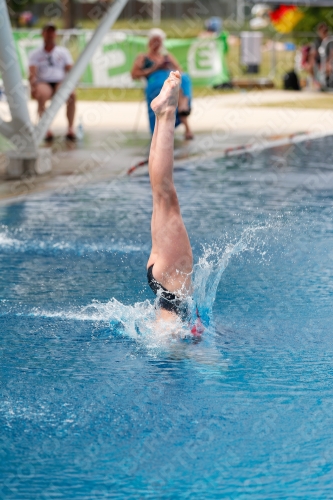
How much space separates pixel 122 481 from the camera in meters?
3.44

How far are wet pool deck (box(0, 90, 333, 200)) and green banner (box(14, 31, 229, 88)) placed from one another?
4.80ft

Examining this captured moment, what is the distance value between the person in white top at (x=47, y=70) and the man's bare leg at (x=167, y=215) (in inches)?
373

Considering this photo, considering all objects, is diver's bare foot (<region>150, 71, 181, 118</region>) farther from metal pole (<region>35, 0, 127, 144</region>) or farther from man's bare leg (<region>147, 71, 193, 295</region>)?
metal pole (<region>35, 0, 127, 144</region>)

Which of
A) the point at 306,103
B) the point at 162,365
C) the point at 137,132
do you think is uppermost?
the point at 306,103

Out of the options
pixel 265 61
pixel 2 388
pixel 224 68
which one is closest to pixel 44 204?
pixel 2 388

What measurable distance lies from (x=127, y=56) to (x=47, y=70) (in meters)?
8.67

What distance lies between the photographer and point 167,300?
493 cm

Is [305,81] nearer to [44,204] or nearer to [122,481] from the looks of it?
[44,204]

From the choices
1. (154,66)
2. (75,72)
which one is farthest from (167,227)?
(154,66)

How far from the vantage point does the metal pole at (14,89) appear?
31.4ft

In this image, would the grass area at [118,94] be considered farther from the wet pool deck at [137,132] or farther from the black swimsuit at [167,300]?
the black swimsuit at [167,300]

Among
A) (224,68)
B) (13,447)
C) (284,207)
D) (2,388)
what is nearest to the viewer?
(13,447)

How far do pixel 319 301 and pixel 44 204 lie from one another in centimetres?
412

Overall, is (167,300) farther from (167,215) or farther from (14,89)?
(14,89)
